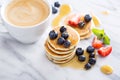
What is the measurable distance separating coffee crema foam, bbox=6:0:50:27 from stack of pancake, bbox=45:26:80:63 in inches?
3.0

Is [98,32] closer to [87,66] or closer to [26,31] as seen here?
[87,66]

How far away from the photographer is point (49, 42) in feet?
3.04

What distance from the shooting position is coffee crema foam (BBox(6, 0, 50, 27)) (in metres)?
0.94

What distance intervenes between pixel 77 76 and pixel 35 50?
0.18 metres

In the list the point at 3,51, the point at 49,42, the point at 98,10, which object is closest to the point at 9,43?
the point at 3,51

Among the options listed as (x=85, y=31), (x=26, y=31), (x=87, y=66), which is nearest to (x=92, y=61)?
(x=87, y=66)

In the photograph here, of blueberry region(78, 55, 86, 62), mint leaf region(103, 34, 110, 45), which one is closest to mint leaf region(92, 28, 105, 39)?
mint leaf region(103, 34, 110, 45)

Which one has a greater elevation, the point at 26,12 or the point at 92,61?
the point at 26,12

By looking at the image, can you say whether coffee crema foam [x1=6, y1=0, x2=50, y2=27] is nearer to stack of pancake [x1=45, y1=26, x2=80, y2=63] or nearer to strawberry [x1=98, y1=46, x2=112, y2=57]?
stack of pancake [x1=45, y1=26, x2=80, y2=63]

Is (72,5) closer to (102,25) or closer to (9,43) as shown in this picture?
(102,25)

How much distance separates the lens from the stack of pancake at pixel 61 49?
91 cm

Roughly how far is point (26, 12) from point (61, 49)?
0.18 m

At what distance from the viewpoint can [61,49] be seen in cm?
90

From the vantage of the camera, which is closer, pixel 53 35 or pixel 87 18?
pixel 53 35
